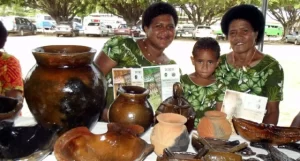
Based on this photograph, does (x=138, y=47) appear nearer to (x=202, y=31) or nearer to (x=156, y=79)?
(x=156, y=79)

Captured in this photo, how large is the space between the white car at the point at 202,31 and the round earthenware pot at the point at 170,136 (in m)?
12.6

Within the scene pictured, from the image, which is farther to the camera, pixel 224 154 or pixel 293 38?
pixel 293 38

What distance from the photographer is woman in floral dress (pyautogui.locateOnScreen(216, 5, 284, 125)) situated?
205 centimetres

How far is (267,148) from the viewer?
4.21 ft

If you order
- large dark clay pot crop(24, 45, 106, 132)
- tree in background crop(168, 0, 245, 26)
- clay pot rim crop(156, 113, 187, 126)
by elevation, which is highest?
tree in background crop(168, 0, 245, 26)

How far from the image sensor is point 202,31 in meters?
14.0

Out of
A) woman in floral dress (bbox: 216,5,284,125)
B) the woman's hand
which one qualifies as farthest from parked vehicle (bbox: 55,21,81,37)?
the woman's hand

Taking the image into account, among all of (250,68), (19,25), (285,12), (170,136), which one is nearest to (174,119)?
(170,136)

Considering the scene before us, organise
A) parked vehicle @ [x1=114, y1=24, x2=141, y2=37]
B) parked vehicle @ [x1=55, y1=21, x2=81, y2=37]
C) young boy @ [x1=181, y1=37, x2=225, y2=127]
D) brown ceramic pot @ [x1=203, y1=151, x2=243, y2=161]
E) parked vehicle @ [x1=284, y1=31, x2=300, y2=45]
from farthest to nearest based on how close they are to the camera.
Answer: parked vehicle @ [x1=55, y1=21, x2=81, y2=37] < parked vehicle @ [x1=284, y1=31, x2=300, y2=45] < parked vehicle @ [x1=114, y1=24, x2=141, y2=37] < young boy @ [x1=181, y1=37, x2=225, y2=127] < brown ceramic pot @ [x1=203, y1=151, x2=243, y2=161]

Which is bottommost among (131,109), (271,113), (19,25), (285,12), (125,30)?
(271,113)

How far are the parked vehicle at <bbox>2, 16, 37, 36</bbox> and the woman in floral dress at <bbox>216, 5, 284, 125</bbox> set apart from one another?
13.9 meters

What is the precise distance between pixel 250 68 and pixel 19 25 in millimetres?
14126

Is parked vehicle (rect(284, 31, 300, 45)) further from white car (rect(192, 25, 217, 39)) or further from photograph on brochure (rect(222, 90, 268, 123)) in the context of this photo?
photograph on brochure (rect(222, 90, 268, 123))

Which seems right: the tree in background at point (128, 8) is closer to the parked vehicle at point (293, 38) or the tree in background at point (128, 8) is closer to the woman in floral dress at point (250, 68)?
the parked vehicle at point (293, 38)
